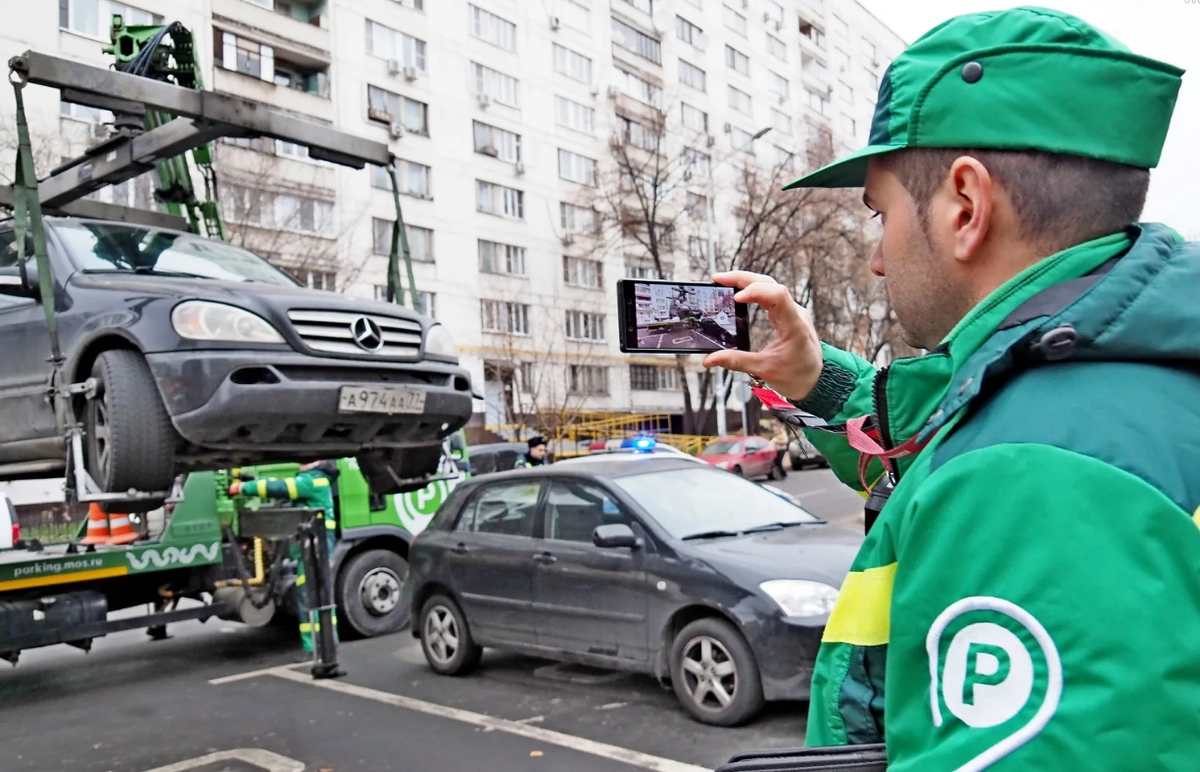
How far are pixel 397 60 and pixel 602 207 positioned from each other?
10.6m

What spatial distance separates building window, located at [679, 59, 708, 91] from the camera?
51078mm

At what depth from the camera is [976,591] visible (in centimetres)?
90

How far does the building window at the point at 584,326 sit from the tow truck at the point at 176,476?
32488 millimetres

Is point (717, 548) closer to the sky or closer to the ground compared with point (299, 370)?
closer to the ground

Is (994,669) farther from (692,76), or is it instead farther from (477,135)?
(692,76)

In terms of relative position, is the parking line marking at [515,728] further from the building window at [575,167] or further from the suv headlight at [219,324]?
the building window at [575,167]

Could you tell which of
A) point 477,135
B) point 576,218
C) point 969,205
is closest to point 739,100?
point 576,218

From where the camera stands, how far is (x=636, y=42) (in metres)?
47.9

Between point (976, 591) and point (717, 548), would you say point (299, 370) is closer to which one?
point (717, 548)

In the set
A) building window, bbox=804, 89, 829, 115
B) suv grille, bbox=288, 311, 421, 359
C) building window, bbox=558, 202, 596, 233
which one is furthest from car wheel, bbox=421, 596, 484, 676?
building window, bbox=804, 89, 829, 115

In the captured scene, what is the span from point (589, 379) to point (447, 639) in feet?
113

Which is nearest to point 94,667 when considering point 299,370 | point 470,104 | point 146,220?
point 146,220

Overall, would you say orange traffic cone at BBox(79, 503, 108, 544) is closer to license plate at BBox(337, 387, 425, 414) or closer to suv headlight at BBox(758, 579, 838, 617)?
license plate at BBox(337, 387, 425, 414)

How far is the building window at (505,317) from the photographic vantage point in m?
38.6
